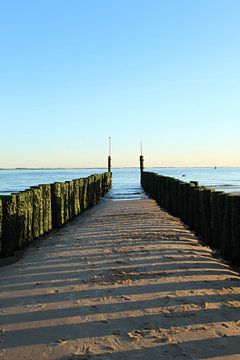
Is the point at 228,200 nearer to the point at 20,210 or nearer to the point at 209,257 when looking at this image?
the point at 209,257

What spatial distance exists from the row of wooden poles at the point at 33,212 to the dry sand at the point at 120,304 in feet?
2.67

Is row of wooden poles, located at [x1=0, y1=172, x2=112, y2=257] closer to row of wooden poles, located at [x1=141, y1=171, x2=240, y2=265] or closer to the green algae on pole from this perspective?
the green algae on pole

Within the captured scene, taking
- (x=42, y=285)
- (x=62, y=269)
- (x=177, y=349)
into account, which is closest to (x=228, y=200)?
(x=62, y=269)

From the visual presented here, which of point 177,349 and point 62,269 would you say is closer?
point 177,349

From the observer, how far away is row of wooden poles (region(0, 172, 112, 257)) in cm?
1070

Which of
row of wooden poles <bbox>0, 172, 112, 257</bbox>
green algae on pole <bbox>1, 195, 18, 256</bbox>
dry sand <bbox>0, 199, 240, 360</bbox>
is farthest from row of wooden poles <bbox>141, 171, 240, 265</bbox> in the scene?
green algae on pole <bbox>1, 195, 18, 256</bbox>

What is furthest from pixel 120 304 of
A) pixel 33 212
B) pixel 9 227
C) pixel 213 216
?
pixel 33 212

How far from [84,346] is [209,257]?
18.2ft

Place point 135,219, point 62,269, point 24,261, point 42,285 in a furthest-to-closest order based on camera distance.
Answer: point 135,219 < point 24,261 < point 62,269 < point 42,285

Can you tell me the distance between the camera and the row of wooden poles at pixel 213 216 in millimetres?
9488

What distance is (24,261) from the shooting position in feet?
31.3

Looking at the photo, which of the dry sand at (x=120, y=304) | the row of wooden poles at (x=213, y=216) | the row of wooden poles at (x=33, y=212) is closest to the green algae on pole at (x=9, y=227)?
the row of wooden poles at (x=33, y=212)

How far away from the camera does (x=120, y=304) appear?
19.7 ft

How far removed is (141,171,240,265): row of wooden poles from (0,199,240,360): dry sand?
1.80 ft
